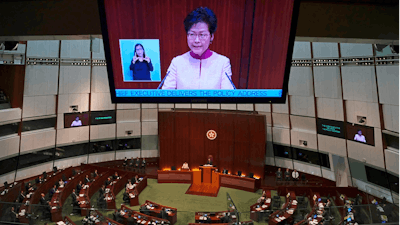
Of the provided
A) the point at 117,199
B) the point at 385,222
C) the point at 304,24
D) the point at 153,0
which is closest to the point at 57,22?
the point at 153,0

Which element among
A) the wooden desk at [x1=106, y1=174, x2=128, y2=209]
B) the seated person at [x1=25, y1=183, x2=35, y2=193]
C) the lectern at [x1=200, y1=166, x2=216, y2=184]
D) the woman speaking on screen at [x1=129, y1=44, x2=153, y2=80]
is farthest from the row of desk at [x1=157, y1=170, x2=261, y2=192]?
the woman speaking on screen at [x1=129, y1=44, x2=153, y2=80]

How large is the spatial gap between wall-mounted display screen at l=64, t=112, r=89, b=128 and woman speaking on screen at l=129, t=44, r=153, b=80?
41.2ft

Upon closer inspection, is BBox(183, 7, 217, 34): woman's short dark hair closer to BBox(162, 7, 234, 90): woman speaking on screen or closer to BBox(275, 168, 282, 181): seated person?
BBox(162, 7, 234, 90): woman speaking on screen

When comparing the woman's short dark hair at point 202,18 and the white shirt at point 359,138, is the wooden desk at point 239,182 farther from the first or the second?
the woman's short dark hair at point 202,18

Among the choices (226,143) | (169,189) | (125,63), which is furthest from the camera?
(226,143)

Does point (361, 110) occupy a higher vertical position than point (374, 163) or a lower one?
higher

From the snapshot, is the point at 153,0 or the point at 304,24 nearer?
the point at 153,0

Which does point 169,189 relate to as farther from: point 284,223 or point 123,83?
point 123,83

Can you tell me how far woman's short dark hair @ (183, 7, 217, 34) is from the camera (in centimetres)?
329

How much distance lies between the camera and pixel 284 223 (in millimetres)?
6957

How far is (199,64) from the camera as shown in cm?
358

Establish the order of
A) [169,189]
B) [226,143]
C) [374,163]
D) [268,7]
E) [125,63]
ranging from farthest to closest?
[226,143] → [169,189] → [374,163] → [125,63] → [268,7]

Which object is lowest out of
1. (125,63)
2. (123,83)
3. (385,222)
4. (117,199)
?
(117,199)

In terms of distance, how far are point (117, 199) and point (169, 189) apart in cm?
233
